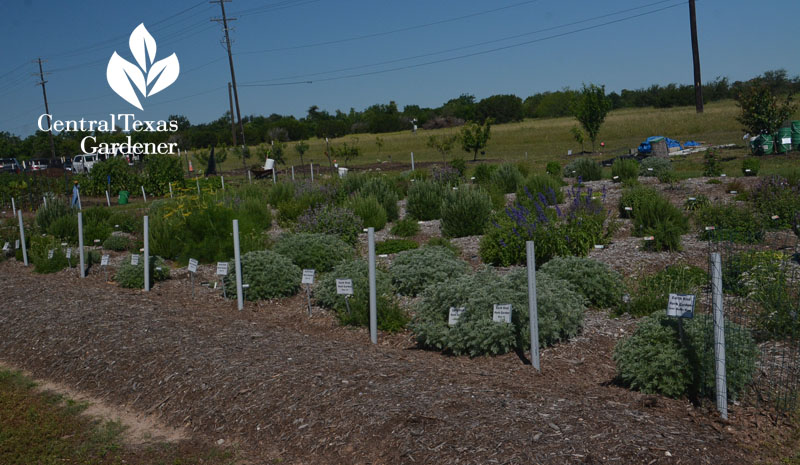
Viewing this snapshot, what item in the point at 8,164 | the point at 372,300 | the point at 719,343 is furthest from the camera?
the point at 8,164

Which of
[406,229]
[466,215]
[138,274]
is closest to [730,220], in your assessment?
[466,215]

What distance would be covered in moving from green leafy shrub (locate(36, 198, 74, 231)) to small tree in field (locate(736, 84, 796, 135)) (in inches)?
920

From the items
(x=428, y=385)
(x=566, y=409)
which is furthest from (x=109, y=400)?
(x=566, y=409)

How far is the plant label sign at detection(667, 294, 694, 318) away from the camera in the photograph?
16.7 feet

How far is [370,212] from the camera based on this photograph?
1475cm

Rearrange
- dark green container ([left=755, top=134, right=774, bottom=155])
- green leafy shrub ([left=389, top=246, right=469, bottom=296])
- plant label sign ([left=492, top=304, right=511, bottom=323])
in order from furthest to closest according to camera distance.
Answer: dark green container ([left=755, top=134, right=774, bottom=155]) < green leafy shrub ([left=389, top=246, right=469, bottom=296]) < plant label sign ([left=492, top=304, right=511, bottom=323])

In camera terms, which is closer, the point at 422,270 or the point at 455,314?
the point at 455,314

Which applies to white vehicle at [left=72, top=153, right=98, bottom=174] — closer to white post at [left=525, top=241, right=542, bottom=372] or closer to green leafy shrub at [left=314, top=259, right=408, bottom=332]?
green leafy shrub at [left=314, top=259, right=408, bottom=332]

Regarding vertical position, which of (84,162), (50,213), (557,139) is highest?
(84,162)

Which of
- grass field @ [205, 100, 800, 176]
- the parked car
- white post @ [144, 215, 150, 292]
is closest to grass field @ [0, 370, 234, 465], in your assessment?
white post @ [144, 215, 150, 292]

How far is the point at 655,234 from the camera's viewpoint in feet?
34.0

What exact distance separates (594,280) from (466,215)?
17.3ft

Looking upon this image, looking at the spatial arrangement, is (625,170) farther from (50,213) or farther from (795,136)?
(50,213)

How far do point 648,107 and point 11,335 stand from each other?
3256 inches
